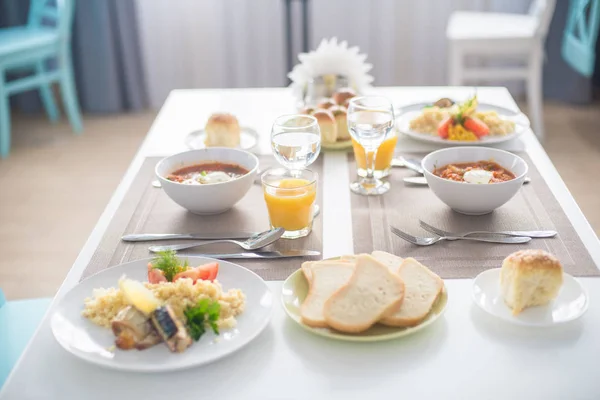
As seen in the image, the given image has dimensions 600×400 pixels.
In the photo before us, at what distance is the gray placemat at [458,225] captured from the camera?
1.27m

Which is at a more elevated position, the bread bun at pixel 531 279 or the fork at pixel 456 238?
the bread bun at pixel 531 279

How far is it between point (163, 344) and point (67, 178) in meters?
2.88

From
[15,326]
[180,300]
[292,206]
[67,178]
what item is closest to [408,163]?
[292,206]

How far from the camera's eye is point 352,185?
63.7 inches

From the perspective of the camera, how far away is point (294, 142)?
1.54 m

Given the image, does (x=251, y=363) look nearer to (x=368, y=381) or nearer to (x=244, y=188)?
(x=368, y=381)

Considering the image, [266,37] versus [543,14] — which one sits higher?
[543,14]

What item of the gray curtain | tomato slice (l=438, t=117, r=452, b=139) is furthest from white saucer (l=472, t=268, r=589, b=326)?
the gray curtain

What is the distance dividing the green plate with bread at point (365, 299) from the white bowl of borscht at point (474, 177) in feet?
0.97

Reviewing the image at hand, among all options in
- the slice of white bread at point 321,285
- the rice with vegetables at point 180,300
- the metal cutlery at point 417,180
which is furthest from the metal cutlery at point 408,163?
the rice with vegetables at point 180,300

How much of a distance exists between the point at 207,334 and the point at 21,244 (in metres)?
2.24

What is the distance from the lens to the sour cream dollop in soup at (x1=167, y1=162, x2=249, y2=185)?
59.3 inches

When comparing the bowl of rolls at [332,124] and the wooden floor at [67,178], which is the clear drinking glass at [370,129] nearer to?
the bowl of rolls at [332,124]

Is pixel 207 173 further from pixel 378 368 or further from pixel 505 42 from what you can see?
pixel 505 42
